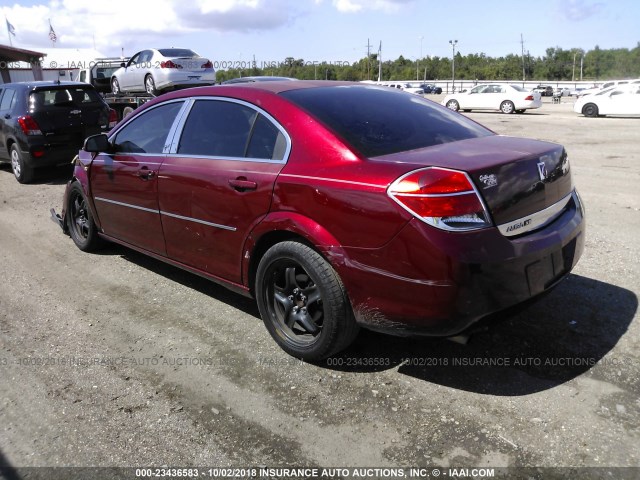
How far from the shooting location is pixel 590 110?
79.4 feet

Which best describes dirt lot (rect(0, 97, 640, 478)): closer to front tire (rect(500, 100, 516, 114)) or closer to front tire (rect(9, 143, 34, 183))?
front tire (rect(9, 143, 34, 183))

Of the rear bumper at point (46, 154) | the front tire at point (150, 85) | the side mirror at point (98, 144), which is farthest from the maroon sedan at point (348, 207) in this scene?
the front tire at point (150, 85)

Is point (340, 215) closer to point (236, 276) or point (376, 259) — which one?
point (376, 259)

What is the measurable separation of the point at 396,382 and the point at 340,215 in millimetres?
1065

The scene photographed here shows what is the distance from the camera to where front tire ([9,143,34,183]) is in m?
9.76

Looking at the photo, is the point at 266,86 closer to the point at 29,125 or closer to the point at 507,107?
the point at 29,125

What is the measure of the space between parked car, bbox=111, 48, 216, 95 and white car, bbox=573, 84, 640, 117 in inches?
682

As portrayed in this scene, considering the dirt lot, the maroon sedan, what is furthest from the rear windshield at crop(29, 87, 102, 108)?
the maroon sedan

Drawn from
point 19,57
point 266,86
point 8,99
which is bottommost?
point 266,86

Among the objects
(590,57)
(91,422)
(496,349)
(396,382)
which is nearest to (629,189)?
(496,349)

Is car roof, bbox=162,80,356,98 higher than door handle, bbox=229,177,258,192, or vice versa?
car roof, bbox=162,80,356,98

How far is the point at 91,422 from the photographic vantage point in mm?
2885

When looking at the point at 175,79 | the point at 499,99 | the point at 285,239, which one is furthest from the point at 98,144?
the point at 499,99

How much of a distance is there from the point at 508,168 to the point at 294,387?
173cm
